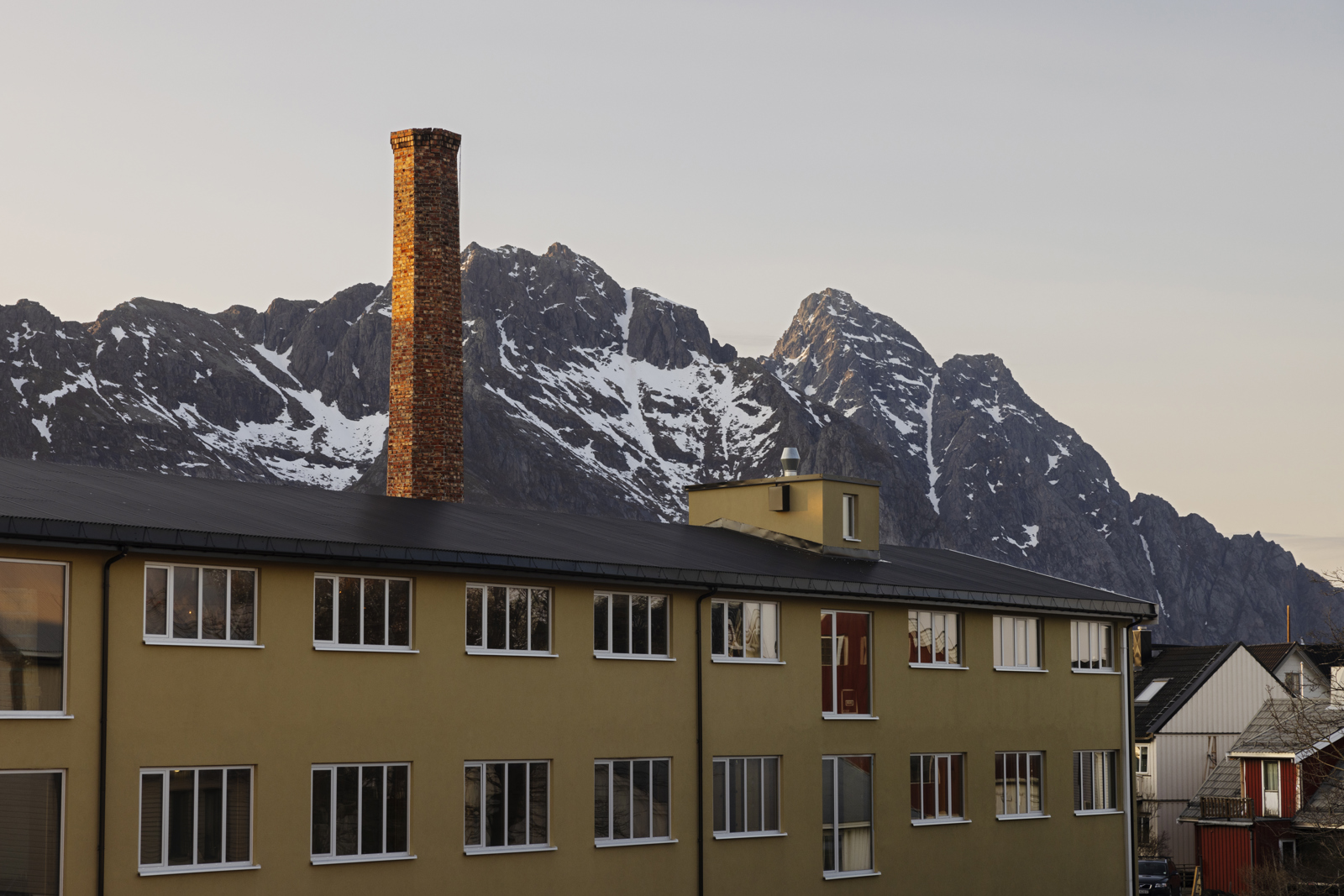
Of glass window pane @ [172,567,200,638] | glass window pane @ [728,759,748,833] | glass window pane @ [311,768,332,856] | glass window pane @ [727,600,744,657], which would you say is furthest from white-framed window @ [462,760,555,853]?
glass window pane @ [172,567,200,638]

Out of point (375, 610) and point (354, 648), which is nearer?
point (354, 648)

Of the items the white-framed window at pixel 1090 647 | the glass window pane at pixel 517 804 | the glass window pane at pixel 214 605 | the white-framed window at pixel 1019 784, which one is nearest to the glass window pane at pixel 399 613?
the glass window pane at pixel 214 605

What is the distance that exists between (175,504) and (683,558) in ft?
33.6

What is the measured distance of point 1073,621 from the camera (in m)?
38.9

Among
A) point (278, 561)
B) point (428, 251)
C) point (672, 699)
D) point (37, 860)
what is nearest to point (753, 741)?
point (672, 699)

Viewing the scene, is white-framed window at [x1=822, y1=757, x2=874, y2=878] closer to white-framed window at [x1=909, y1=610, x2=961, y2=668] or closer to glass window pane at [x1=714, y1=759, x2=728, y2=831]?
glass window pane at [x1=714, y1=759, x2=728, y2=831]

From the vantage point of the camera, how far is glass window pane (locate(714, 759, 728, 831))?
100 feet

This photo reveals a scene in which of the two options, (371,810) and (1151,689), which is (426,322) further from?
(1151,689)

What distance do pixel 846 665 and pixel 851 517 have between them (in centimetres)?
643

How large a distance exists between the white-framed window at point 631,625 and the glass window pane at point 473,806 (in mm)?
3418

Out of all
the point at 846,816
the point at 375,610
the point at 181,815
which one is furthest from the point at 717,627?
the point at 181,815

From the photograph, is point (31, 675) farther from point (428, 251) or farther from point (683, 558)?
point (428, 251)

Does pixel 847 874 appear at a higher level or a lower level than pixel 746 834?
lower

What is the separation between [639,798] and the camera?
29.5 metres
